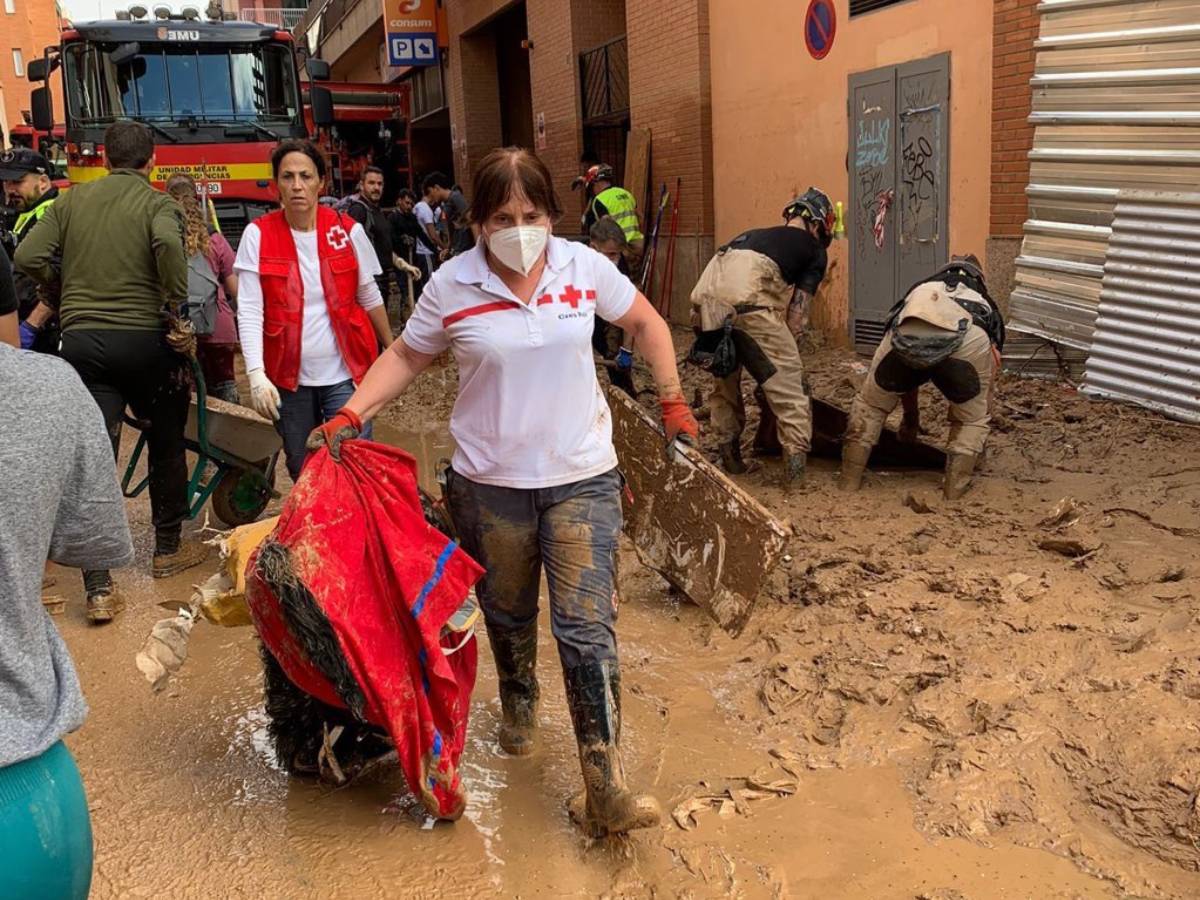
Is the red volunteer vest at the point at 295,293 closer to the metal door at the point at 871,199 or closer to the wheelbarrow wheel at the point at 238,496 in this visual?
the wheelbarrow wheel at the point at 238,496

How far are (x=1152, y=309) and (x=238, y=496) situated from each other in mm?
5604

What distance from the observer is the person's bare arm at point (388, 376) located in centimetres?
330

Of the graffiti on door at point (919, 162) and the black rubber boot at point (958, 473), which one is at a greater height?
Result: the graffiti on door at point (919, 162)

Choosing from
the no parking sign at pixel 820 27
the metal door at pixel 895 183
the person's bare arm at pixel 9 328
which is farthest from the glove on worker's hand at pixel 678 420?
the no parking sign at pixel 820 27

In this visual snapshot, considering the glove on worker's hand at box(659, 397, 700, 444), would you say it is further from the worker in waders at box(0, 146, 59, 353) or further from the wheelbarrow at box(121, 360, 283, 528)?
the worker in waders at box(0, 146, 59, 353)

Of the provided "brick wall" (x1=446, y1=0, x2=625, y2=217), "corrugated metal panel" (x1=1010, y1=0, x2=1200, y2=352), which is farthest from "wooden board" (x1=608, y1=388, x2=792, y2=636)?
"brick wall" (x1=446, y1=0, x2=625, y2=217)

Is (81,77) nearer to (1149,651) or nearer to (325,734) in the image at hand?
(325,734)

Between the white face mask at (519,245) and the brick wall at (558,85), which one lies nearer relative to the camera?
the white face mask at (519,245)

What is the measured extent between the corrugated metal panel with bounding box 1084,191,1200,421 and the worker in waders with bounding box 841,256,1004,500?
1472 mm

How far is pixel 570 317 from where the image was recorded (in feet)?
10.3

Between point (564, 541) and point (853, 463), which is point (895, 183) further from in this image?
point (564, 541)

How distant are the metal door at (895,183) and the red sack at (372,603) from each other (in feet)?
22.7

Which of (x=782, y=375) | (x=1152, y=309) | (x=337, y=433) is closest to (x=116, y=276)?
(x=337, y=433)

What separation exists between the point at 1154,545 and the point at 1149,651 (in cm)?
125
